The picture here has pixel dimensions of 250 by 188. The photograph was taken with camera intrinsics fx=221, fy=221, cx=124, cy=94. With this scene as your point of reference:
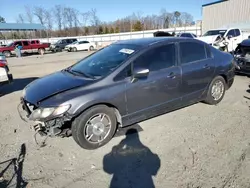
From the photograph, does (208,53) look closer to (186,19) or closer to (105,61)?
(105,61)

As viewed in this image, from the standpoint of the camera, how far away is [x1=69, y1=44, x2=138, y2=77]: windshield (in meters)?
3.82

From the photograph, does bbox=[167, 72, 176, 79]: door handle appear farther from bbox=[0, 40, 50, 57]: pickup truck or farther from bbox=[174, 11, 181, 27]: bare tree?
bbox=[174, 11, 181, 27]: bare tree

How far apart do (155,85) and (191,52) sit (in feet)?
4.16

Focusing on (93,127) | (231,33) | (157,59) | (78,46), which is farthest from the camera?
(78,46)

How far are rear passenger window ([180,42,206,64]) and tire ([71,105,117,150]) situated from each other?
6.22ft

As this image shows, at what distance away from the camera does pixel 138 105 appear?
387 centimetres

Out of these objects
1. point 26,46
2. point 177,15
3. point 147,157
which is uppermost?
point 177,15

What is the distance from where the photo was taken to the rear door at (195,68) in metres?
4.41

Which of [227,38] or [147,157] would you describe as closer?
[147,157]

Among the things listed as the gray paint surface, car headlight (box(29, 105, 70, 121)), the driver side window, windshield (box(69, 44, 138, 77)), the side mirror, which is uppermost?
the gray paint surface

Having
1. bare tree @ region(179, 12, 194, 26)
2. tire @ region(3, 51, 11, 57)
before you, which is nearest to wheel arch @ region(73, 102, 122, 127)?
tire @ region(3, 51, 11, 57)

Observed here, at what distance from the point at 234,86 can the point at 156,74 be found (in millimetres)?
4060

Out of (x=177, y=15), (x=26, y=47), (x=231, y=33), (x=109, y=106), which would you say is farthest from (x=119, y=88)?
(x=177, y=15)

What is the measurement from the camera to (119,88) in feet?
11.8
